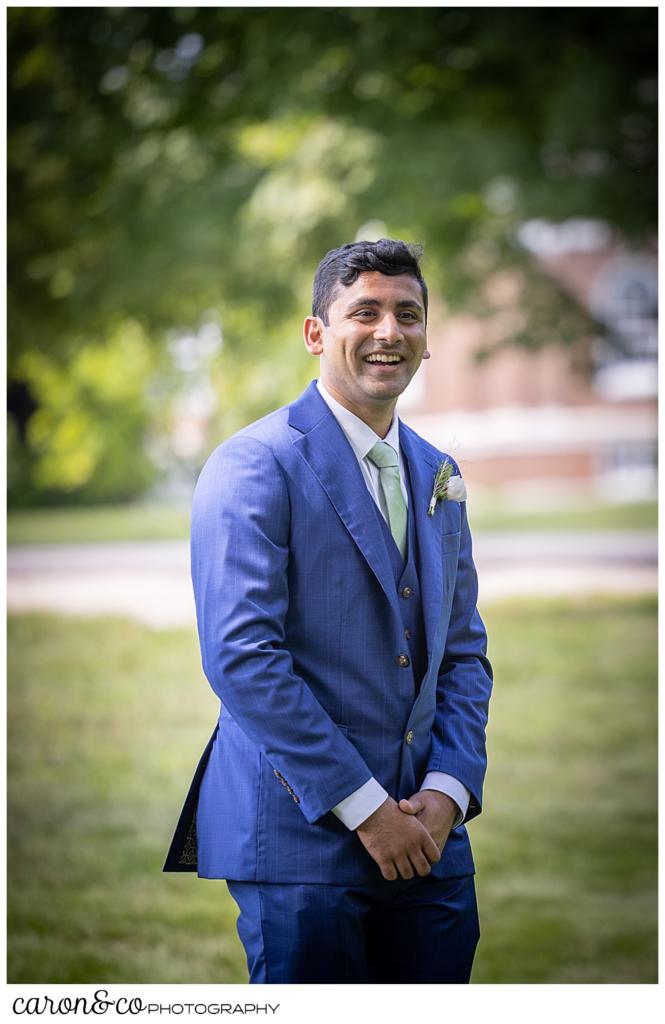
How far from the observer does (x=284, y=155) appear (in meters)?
5.96

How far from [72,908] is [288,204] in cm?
335

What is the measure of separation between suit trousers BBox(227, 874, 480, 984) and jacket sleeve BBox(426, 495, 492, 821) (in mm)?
151

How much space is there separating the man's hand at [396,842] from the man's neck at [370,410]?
0.54m

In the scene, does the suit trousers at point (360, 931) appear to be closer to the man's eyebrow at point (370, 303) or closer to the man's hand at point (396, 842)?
the man's hand at point (396, 842)

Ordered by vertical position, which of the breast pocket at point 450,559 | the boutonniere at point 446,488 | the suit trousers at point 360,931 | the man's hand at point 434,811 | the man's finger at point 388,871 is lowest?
the suit trousers at point 360,931

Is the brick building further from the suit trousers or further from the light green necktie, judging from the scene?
the suit trousers

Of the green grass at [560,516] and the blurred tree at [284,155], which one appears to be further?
the green grass at [560,516]

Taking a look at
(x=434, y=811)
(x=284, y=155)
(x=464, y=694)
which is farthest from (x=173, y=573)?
(x=434, y=811)

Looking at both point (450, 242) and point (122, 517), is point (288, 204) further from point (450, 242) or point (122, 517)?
point (122, 517)

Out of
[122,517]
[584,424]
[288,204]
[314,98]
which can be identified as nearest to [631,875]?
[288,204]

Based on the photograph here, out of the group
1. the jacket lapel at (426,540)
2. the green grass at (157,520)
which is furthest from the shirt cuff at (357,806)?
the green grass at (157,520)

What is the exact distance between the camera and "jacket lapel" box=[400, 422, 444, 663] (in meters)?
1.68

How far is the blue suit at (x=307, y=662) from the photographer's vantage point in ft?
4.99

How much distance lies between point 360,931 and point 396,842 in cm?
16
